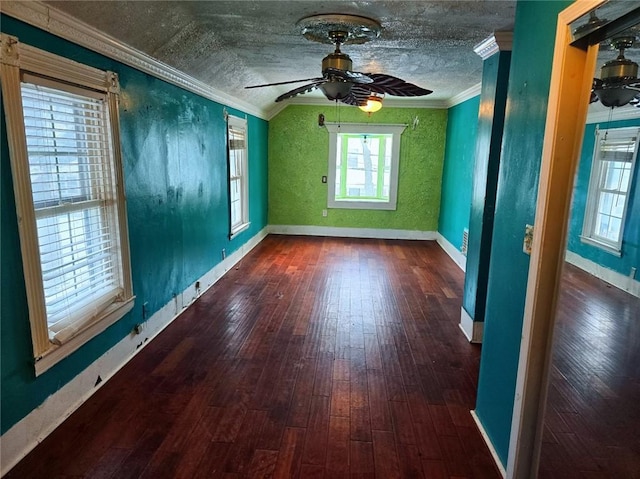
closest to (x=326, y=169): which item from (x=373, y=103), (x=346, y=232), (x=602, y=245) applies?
(x=346, y=232)

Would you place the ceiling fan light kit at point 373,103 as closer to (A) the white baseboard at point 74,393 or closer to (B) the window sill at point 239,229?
(B) the window sill at point 239,229

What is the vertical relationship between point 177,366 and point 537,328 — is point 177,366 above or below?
below

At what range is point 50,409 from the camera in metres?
2.15

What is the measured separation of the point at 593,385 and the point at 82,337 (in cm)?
254

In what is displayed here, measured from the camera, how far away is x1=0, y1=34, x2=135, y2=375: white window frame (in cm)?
180

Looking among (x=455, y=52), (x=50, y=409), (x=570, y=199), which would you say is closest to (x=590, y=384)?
(x=570, y=199)

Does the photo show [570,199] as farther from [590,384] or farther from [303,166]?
[303,166]

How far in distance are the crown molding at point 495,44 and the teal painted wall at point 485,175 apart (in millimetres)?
37

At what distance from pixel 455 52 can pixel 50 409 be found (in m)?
3.80

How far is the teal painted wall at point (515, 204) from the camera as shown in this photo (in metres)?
1.64

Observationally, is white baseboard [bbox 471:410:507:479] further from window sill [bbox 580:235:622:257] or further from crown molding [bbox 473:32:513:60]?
crown molding [bbox 473:32:513:60]

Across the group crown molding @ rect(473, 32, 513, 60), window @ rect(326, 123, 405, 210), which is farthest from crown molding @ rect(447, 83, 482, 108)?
crown molding @ rect(473, 32, 513, 60)

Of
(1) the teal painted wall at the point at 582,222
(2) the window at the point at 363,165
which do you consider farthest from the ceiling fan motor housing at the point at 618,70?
(2) the window at the point at 363,165

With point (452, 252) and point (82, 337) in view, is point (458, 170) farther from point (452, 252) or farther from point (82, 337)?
point (82, 337)
